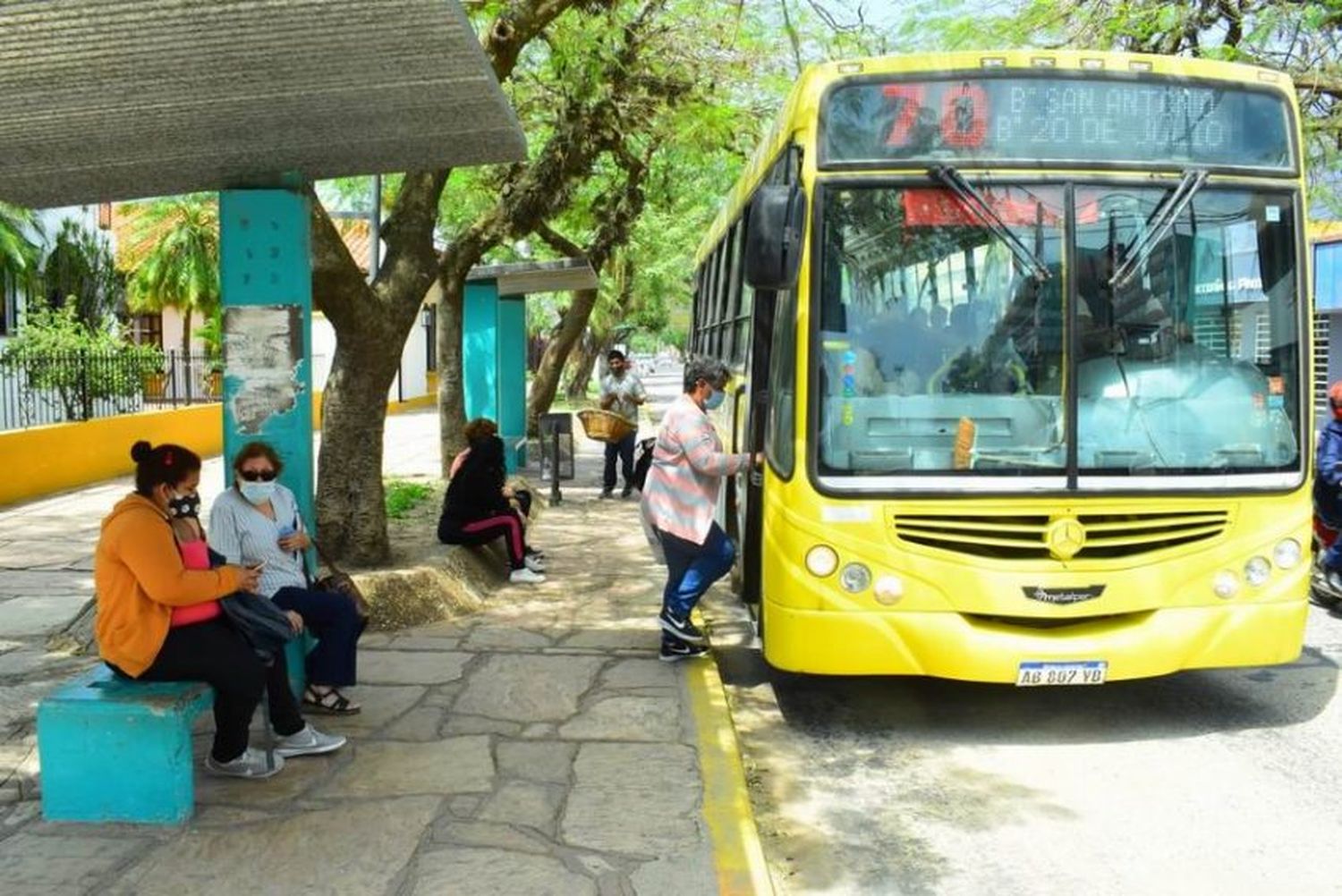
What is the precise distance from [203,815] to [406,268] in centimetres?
512

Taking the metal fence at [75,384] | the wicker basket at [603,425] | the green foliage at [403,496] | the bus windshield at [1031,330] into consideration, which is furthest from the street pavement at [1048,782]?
the metal fence at [75,384]

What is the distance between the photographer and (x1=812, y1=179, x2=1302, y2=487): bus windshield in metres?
5.68

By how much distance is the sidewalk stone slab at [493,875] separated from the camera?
4.12 metres

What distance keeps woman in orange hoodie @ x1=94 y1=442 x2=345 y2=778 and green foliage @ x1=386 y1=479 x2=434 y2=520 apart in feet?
19.7

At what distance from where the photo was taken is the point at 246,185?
6070 mm

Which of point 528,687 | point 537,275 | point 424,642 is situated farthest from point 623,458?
point 528,687

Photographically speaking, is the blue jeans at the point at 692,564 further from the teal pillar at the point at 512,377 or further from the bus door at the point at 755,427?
the teal pillar at the point at 512,377

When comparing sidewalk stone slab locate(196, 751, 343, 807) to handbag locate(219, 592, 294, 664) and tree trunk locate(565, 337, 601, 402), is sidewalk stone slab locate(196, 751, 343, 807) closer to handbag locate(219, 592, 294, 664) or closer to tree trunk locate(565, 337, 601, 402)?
handbag locate(219, 592, 294, 664)

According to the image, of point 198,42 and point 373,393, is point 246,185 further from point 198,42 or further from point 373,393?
point 373,393

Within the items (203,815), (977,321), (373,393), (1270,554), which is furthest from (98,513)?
(1270,554)

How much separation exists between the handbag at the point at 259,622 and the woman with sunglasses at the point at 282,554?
27cm

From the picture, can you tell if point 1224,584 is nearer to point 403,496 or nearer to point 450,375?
point 403,496

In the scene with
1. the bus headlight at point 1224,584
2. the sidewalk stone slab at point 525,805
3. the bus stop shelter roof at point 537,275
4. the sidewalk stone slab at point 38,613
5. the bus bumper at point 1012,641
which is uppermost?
the bus stop shelter roof at point 537,275

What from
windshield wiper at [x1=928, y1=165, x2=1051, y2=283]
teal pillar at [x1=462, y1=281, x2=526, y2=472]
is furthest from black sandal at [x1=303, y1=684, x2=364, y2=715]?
teal pillar at [x1=462, y1=281, x2=526, y2=472]
